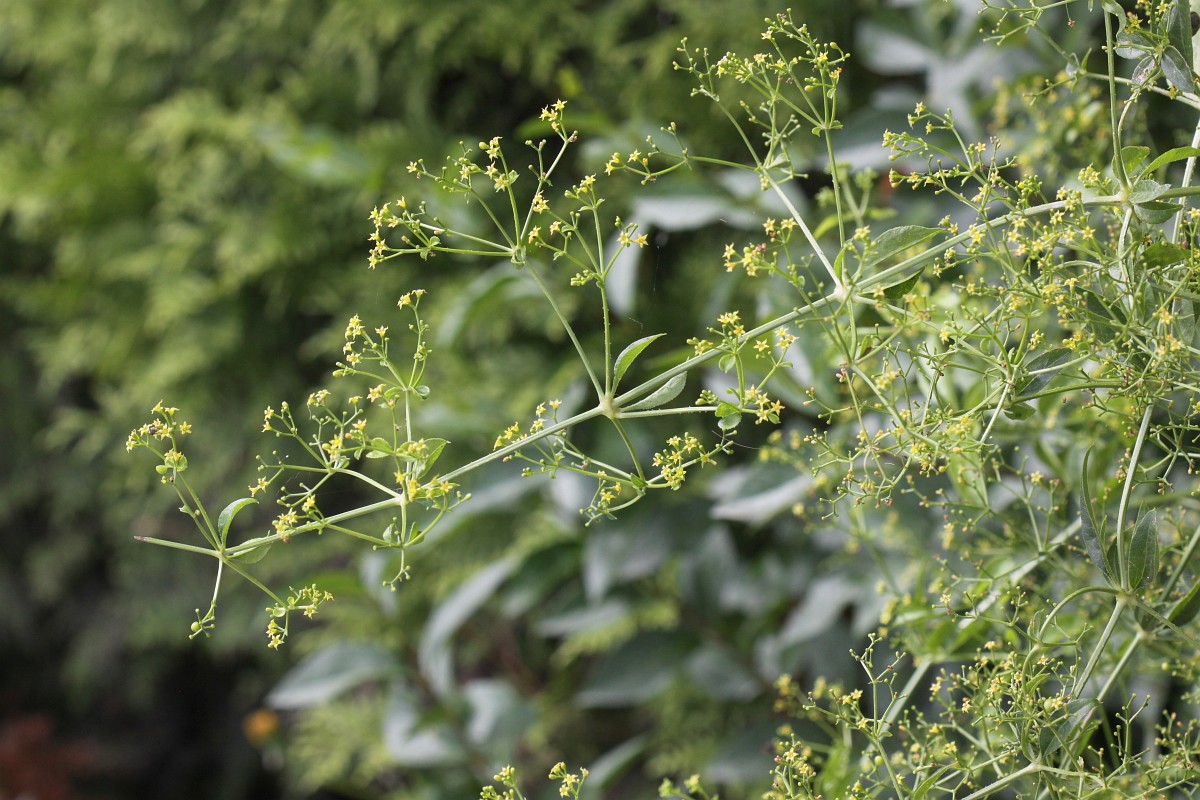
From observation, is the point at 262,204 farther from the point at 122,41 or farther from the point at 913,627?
the point at 913,627

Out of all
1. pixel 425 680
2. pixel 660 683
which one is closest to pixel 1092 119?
pixel 660 683

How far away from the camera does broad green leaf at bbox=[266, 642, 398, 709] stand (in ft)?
3.65

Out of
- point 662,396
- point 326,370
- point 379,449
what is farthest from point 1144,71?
point 326,370

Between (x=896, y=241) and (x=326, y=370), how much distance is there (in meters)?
1.49

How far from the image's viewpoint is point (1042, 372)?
0.39 metres

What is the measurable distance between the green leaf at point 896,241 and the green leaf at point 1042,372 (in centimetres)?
7

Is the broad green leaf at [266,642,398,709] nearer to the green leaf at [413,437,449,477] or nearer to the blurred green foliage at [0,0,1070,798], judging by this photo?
the blurred green foliage at [0,0,1070,798]

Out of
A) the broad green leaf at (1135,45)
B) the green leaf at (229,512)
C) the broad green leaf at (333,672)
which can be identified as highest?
the broad green leaf at (1135,45)

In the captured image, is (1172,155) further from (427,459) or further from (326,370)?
(326,370)

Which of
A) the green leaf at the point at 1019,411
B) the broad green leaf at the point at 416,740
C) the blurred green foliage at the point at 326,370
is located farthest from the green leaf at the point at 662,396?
the broad green leaf at the point at 416,740

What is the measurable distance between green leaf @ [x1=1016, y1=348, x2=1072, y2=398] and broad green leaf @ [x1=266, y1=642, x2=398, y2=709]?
90 cm

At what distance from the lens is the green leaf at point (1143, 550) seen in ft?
1.32

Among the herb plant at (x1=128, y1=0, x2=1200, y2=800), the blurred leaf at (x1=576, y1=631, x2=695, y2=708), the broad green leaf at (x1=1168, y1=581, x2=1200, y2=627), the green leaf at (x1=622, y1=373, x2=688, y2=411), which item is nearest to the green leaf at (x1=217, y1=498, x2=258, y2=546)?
the herb plant at (x1=128, y1=0, x2=1200, y2=800)

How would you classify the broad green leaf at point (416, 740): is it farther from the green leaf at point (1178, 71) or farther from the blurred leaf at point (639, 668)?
the green leaf at point (1178, 71)
